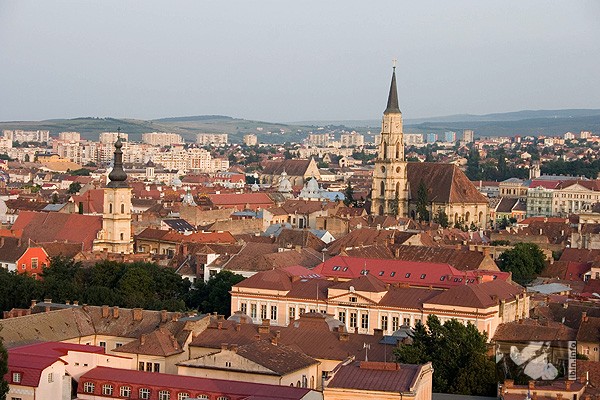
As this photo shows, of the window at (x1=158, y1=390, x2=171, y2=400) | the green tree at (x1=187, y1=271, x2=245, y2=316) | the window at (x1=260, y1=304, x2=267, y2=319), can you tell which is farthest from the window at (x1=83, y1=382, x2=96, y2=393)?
the green tree at (x1=187, y1=271, x2=245, y2=316)

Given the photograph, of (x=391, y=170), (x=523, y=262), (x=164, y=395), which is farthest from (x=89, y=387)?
(x=391, y=170)

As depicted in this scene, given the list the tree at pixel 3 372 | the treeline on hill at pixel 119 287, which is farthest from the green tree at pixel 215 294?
the tree at pixel 3 372

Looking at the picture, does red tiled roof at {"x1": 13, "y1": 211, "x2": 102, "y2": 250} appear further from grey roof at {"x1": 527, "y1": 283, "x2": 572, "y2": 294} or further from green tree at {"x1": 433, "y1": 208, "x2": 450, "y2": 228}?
green tree at {"x1": 433, "y1": 208, "x2": 450, "y2": 228}

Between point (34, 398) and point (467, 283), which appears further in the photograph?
point (467, 283)

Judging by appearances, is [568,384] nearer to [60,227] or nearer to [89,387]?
[89,387]

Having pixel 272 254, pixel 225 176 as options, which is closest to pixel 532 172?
pixel 225 176

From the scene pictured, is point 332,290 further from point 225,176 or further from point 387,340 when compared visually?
point 225,176

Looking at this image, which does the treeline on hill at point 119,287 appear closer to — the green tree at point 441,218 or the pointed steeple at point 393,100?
the green tree at point 441,218
